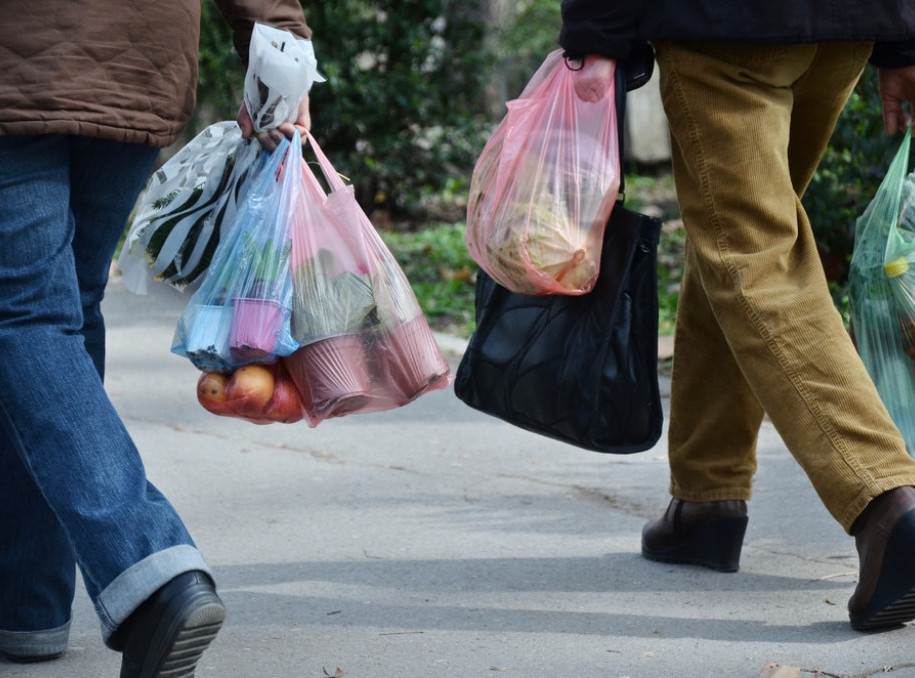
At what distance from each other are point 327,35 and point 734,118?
610cm

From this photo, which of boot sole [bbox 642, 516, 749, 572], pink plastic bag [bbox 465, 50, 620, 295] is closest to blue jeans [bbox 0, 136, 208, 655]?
pink plastic bag [bbox 465, 50, 620, 295]

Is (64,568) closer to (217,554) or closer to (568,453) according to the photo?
(217,554)

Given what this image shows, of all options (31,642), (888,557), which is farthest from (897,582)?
(31,642)

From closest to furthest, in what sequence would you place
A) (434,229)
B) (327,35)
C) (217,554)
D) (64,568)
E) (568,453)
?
(64,568)
(217,554)
(568,453)
(327,35)
(434,229)

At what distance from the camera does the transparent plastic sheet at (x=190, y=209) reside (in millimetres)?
2740

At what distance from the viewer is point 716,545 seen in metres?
3.15

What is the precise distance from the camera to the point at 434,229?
29.7ft

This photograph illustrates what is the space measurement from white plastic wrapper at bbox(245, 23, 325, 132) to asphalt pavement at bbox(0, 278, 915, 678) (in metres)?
1.07

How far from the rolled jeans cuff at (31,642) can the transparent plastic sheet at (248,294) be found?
2.01 ft

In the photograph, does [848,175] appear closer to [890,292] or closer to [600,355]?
[890,292]

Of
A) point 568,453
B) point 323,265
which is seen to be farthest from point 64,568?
point 568,453

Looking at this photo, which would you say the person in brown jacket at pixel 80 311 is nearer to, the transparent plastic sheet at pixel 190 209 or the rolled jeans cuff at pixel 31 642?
the transparent plastic sheet at pixel 190 209

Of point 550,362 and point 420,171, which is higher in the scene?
point 550,362

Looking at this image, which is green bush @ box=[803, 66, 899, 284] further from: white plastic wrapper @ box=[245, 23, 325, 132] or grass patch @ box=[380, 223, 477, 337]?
white plastic wrapper @ box=[245, 23, 325, 132]
